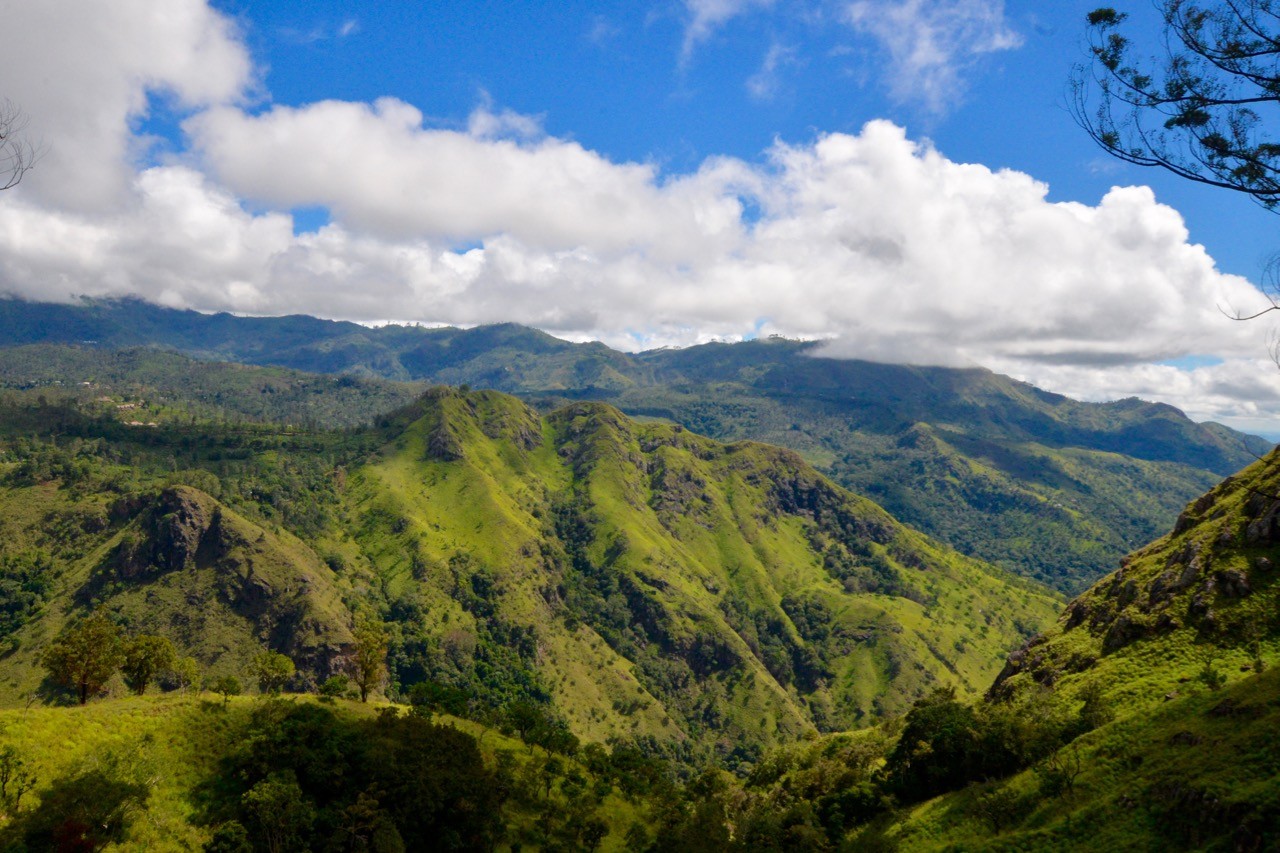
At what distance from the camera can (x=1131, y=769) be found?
165 ft

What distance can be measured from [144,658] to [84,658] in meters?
8.49

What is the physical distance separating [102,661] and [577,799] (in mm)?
68204

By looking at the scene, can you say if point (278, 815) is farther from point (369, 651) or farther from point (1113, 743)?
point (1113, 743)

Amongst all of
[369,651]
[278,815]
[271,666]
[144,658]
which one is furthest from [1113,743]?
[144,658]

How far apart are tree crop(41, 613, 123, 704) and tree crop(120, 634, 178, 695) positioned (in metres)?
4.38

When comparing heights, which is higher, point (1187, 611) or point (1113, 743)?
point (1187, 611)

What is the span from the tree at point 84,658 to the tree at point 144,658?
172 inches

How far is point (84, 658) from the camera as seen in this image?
270 feet

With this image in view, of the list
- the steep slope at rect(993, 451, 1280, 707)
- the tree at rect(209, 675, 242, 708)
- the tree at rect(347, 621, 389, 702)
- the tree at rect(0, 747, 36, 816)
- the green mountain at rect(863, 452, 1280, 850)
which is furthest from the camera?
the tree at rect(347, 621, 389, 702)

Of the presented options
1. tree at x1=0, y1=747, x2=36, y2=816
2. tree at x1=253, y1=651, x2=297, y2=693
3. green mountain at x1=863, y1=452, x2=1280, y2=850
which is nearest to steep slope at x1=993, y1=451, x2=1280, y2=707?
green mountain at x1=863, y1=452, x2=1280, y2=850

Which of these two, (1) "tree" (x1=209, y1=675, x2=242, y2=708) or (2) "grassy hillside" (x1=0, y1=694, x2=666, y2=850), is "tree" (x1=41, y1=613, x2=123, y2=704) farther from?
(1) "tree" (x1=209, y1=675, x2=242, y2=708)

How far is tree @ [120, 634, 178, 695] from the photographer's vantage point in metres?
89.2

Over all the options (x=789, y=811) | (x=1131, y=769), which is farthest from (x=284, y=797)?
(x=1131, y=769)

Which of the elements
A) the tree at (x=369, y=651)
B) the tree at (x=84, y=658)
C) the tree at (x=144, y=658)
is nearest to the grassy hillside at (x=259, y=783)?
the tree at (x=369, y=651)
